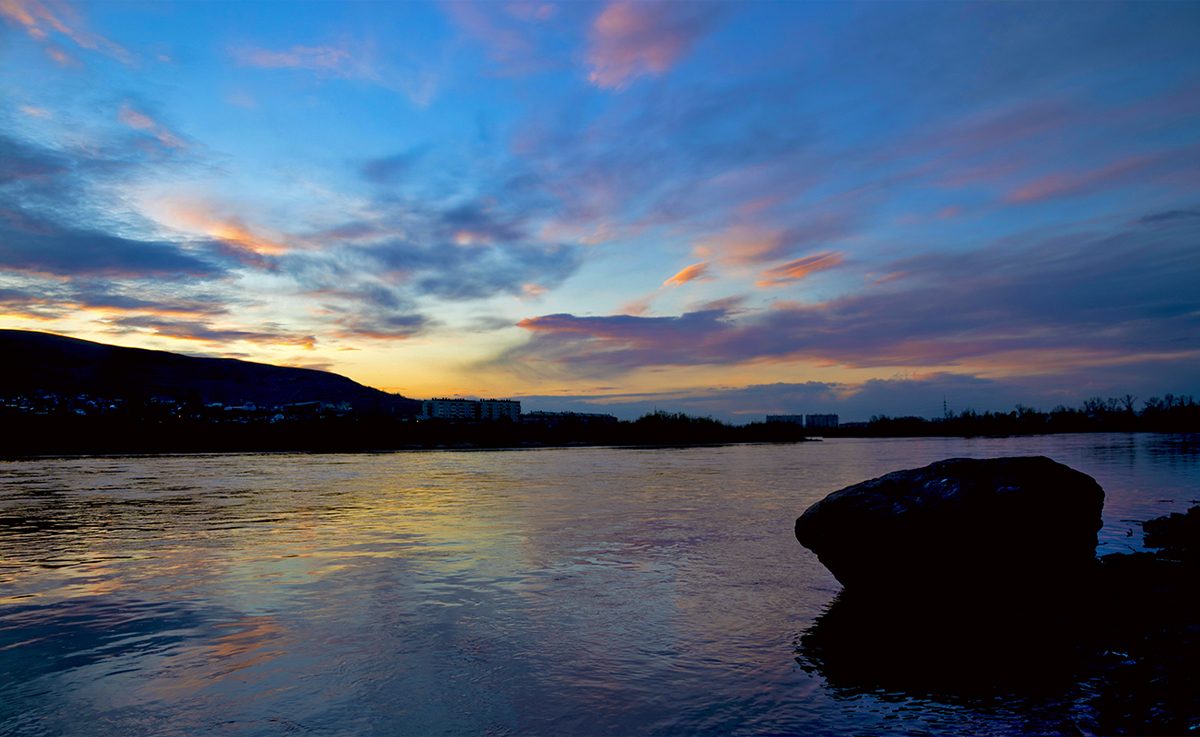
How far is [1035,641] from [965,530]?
6.58 feet

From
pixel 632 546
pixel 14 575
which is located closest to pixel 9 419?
pixel 14 575

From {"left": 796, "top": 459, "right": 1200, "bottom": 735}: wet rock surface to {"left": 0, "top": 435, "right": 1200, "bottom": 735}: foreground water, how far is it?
223 millimetres

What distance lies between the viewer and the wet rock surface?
234 inches

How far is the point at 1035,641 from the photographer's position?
7.93m

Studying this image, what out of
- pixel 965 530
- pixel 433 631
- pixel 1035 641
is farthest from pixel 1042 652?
pixel 433 631

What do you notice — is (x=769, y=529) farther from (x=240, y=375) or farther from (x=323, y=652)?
(x=240, y=375)

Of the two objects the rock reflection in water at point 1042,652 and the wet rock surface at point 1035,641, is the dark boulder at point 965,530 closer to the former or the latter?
the wet rock surface at point 1035,641

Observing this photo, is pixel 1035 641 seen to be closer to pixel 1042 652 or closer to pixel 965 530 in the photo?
pixel 1042 652

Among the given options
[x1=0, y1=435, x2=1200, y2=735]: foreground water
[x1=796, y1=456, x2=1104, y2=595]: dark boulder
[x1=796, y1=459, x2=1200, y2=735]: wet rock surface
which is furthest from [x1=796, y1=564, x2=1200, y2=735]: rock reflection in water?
[x1=796, y1=456, x2=1104, y2=595]: dark boulder

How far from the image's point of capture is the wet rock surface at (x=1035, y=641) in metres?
5.94

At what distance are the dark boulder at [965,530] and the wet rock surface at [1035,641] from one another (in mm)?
59

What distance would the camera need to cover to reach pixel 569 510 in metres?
21.6

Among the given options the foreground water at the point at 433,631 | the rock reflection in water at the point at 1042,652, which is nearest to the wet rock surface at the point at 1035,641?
the rock reflection in water at the point at 1042,652

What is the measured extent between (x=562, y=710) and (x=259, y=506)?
21.3m
